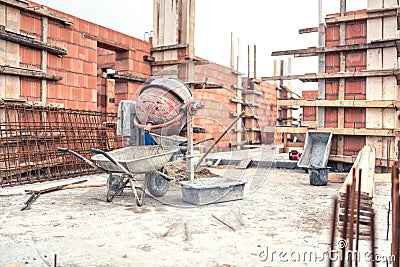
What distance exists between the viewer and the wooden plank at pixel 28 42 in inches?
224

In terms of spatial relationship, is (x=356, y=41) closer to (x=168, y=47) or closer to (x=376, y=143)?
(x=376, y=143)

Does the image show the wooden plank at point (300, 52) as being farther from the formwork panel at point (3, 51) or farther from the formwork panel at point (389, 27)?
the formwork panel at point (3, 51)

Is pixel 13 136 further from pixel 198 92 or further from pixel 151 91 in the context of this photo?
pixel 198 92

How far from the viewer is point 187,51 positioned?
8711 millimetres

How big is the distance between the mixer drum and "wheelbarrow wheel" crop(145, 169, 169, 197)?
0.59m

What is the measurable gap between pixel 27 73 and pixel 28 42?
20.5 inches

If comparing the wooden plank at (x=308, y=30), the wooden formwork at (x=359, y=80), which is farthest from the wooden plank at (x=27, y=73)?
the wooden plank at (x=308, y=30)

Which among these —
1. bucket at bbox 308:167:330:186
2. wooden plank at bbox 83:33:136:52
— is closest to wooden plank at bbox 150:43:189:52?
wooden plank at bbox 83:33:136:52

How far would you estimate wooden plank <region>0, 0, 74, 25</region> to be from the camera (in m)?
5.82

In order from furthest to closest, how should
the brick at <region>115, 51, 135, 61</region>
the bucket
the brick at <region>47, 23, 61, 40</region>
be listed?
the brick at <region>115, 51, 135, 61</region> → the brick at <region>47, 23, 61, 40</region> → the bucket

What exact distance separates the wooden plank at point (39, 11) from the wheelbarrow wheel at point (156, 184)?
3.74 m

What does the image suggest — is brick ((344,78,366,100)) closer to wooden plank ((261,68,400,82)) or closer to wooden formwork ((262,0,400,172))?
wooden formwork ((262,0,400,172))

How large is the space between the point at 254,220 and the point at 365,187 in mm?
1107

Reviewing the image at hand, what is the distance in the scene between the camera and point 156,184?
182 inches
